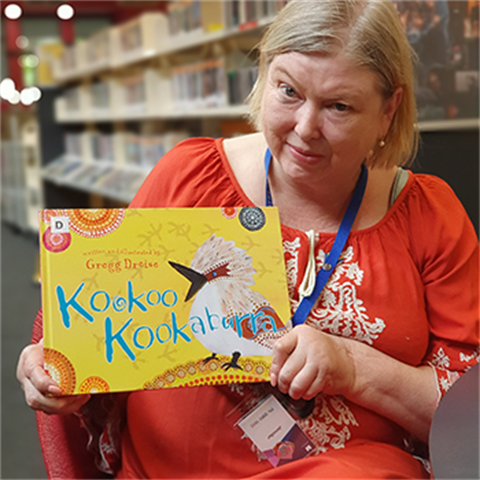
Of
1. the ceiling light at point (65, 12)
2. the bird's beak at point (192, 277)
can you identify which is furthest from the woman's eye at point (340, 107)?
the ceiling light at point (65, 12)

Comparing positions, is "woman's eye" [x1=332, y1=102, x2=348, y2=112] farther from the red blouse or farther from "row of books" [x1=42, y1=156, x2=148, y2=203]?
"row of books" [x1=42, y1=156, x2=148, y2=203]

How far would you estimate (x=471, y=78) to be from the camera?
158cm

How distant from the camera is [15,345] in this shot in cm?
261

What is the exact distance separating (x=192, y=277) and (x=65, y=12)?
2.83 metres

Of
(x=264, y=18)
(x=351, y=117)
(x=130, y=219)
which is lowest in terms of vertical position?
(x=130, y=219)

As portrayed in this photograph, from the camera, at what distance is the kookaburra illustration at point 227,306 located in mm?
918

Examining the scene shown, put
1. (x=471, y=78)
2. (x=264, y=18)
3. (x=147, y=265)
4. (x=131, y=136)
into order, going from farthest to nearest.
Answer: (x=131, y=136) < (x=471, y=78) < (x=264, y=18) < (x=147, y=265)

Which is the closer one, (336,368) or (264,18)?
(336,368)

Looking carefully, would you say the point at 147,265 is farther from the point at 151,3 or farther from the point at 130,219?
the point at 151,3

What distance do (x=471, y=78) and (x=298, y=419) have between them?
107cm

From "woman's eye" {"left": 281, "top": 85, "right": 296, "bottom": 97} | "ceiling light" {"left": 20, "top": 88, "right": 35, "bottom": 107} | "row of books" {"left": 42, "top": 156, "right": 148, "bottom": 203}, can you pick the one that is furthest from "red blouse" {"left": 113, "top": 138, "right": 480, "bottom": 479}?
"ceiling light" {"left": 20, "top": 88, "right": 35, "bottom": 107}

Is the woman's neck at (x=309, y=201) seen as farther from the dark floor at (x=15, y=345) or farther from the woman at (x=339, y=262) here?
the dark floor at (x=15, y=345)

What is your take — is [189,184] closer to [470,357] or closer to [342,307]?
[342,307]

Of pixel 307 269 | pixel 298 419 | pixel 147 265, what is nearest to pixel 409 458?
pixel 298 419
